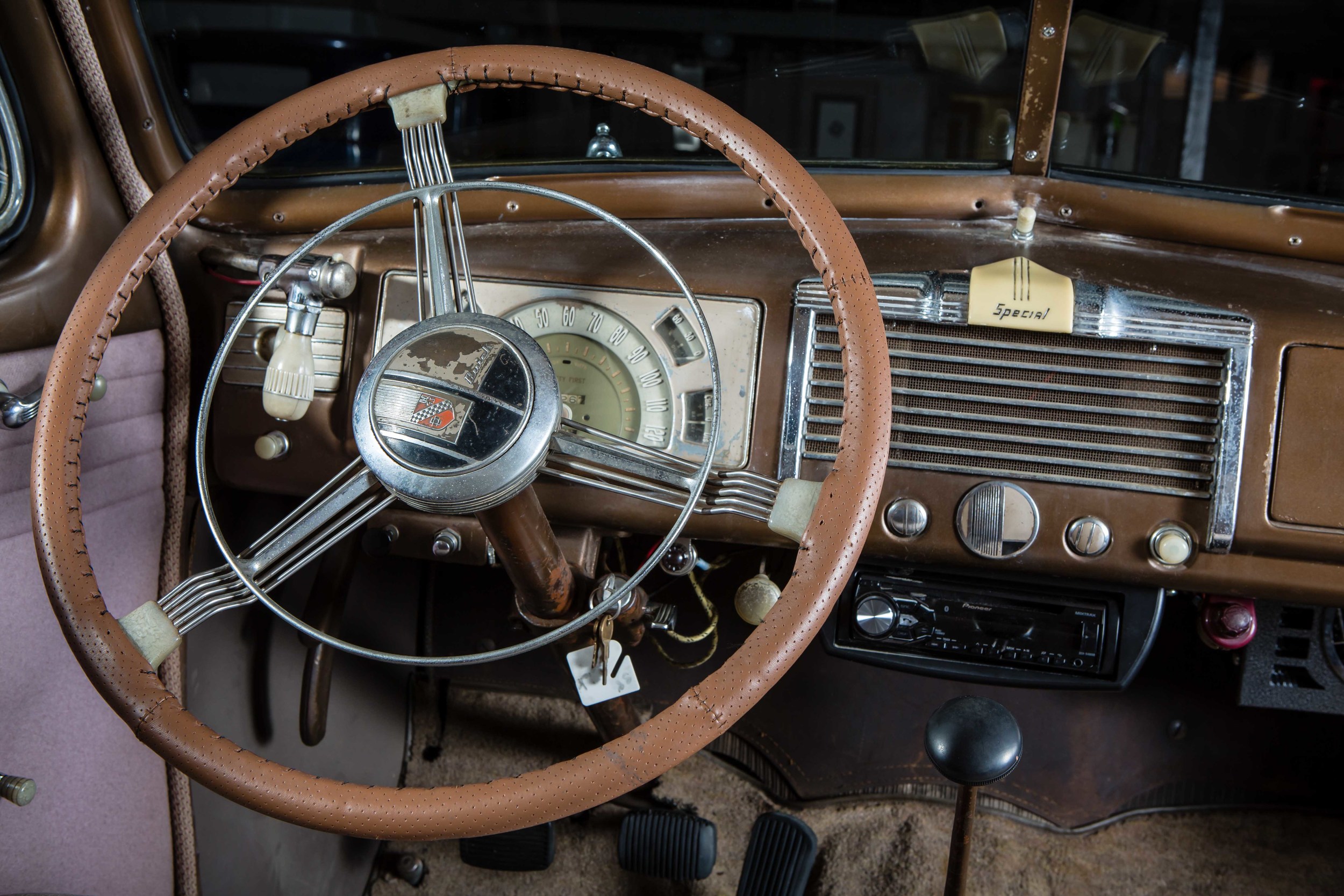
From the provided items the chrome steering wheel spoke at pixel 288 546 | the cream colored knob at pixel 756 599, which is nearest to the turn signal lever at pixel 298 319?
the chrome steering wheel spoke at pixel 288 546

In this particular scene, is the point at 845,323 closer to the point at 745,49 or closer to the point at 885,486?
the point at 885,486

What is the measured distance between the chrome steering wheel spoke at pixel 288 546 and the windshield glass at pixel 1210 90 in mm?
1035

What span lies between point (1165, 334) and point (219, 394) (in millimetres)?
1230

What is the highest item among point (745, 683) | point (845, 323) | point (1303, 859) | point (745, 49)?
point (745, 49)

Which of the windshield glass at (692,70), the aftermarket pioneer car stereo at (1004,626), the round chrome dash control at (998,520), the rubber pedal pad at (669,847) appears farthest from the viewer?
the rubber pedal pad at (669,847)

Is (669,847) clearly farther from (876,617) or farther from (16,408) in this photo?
(16,408)

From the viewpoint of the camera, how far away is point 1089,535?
1177 millimetres

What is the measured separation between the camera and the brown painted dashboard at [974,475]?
1141mm

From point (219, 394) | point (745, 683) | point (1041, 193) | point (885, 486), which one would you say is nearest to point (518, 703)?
point (219, 394)

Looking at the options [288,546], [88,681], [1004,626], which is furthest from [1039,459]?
[88,681]

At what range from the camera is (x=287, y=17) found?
1.57 metres

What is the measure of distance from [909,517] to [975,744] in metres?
0.28

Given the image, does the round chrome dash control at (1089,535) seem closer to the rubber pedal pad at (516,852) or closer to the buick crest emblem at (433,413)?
the buick crest emblem at (433,413)

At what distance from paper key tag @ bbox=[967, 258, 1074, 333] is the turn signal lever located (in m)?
0.76
